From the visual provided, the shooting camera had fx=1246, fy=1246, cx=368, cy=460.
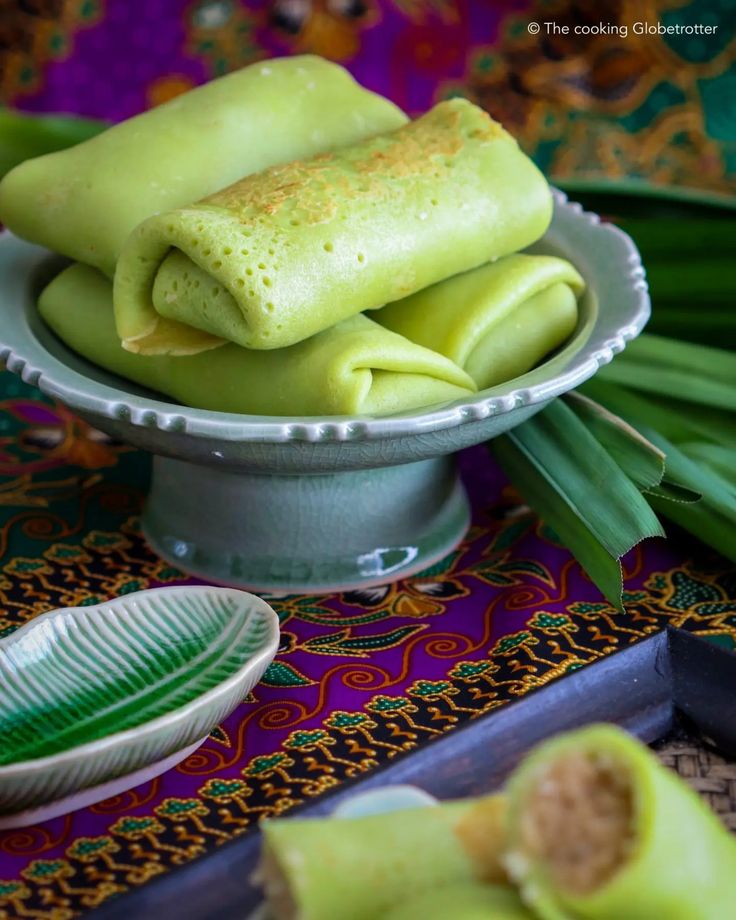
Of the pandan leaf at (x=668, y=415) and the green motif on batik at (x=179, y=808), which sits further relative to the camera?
the pandan leaf at (x=668, y=415)

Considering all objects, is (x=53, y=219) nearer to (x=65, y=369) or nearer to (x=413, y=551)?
(x=65, y=369)

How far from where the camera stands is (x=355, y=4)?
1644 mm

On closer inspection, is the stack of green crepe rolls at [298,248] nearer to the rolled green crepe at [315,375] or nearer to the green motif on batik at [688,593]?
the rolled green crepe at [315,375]

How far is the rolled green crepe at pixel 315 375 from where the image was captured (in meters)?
0.79

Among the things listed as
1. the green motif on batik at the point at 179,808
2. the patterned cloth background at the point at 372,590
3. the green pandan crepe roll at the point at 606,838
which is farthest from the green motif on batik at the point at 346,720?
the green pandan crepe roll at the point at 606,838

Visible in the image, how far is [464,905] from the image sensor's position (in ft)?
1.44

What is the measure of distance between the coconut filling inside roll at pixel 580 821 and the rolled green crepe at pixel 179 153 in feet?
1.86

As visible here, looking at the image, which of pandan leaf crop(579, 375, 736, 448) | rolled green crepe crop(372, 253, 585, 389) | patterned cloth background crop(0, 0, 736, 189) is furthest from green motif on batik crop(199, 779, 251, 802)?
patterned cloth background crop(0, 0, 736, 189)

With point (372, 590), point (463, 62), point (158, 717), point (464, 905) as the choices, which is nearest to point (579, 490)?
point (372, 590)

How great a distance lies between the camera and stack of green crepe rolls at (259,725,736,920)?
413 millimetres

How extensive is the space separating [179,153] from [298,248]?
178mm

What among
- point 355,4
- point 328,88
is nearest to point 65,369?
point 328,88

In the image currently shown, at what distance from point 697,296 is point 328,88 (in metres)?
0.38

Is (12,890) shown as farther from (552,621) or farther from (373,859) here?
(552,621)
